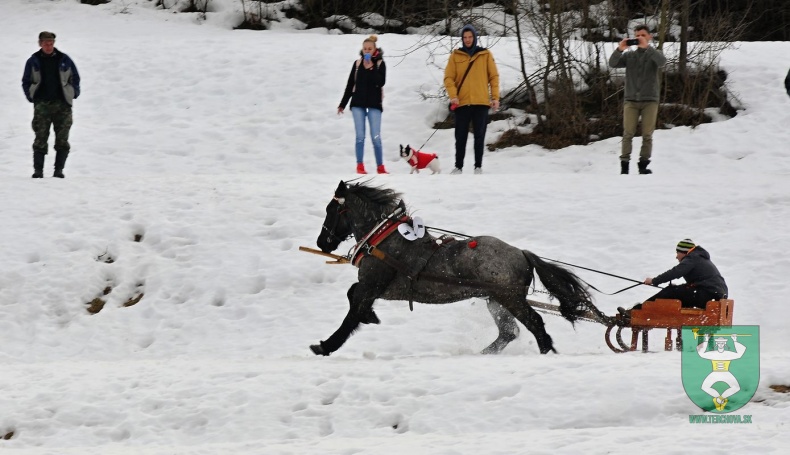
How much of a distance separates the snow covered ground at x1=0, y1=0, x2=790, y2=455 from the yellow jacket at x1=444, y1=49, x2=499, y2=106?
1107 mm

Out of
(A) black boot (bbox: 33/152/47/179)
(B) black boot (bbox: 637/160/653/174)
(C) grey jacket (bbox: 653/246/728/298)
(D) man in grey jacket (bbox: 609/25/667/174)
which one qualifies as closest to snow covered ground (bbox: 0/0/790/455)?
(A) black boot (bbox: 33/152/47/179)

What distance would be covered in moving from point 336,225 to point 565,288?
208 centimetres

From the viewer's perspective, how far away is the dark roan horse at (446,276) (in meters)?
8.33

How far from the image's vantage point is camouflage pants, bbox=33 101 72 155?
13266 mm

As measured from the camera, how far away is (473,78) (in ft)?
44.8

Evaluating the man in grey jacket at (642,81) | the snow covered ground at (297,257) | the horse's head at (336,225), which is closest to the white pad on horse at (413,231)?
the horse's head at (336,225)

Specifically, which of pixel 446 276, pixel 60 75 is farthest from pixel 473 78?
pixel 446 276

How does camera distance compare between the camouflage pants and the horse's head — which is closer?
the horse's head

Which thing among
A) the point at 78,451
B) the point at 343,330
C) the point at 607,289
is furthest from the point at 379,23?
the point at 78,451

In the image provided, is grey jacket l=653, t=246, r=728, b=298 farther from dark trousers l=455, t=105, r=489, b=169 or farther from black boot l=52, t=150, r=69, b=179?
black boot l=52, t=150, r=69, b=179

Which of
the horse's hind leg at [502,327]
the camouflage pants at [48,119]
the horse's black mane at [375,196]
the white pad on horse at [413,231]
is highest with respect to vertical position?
the camouflage pants at [48,119]

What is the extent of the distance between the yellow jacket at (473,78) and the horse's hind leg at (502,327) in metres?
5.61

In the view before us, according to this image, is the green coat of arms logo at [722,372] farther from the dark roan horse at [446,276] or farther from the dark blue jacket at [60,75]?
the dark blue jacket at [60,75]

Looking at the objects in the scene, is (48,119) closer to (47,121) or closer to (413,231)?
(47,121)
